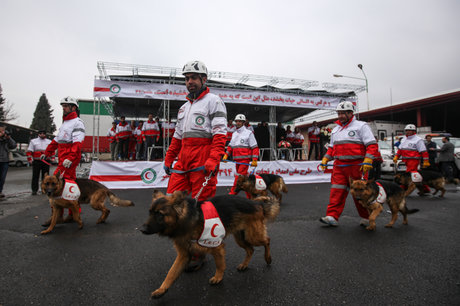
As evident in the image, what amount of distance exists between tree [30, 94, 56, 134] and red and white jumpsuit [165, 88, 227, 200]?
61.3m

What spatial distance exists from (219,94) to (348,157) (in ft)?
25.4

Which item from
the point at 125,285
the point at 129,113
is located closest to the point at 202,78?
the point at 125,285

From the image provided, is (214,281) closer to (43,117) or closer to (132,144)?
(132,144)

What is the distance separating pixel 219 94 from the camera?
10.7m

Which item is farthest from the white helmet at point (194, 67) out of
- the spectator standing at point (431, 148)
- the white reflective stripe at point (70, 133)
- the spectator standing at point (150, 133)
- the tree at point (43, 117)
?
the tree at point (43, 117)

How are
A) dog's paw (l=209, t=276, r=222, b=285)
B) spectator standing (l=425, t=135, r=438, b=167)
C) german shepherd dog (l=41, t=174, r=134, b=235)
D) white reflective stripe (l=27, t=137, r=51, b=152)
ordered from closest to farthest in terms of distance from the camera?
dog's paw (l=209, t=276, r=222, b=285) < german shepherd dog (l=41, t=174, r=134, b=235) < white reflective stripe (l=27, t=137, r=51, b=152) < spectator standing (l=425, t=135, r=438, b=167)

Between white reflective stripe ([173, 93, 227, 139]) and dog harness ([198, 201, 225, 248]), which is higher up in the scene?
white reflective stripe ([173, 93, 227, 139])

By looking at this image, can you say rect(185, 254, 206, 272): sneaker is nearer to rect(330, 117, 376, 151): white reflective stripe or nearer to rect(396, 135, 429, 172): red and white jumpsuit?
rect(330, 117, 376, 151): white reflective stripe

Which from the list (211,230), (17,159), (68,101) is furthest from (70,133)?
(17,159)

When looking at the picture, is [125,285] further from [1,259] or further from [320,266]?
[320,266]

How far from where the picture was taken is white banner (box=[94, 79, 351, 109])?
906 cm

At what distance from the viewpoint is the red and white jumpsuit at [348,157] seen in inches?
159

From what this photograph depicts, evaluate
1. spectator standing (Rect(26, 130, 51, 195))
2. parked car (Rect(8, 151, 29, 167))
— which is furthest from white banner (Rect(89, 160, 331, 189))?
parked car (Rect(8, 151, 29, 167))

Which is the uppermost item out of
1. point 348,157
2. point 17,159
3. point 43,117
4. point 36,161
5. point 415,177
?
point 43,117
